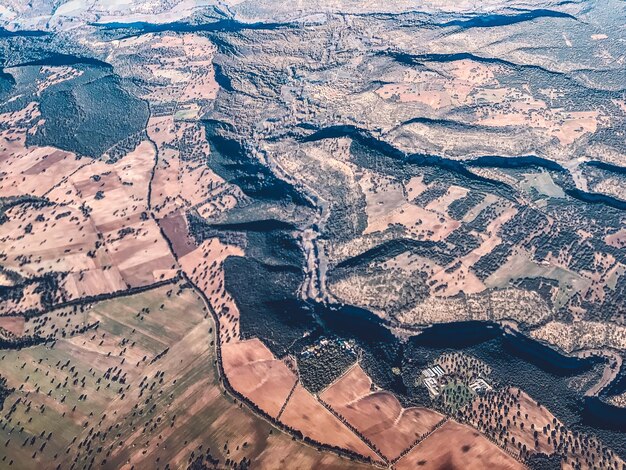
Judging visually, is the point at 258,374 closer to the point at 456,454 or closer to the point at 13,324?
the point at 456,454

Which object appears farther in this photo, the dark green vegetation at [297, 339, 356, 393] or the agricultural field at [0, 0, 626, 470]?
the dark green vegetation at [297, 339, 356, 393]

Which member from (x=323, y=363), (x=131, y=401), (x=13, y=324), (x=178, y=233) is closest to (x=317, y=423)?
(x=323, y=363)

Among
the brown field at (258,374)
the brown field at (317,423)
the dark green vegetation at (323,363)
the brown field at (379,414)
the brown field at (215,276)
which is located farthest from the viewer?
the brown field at (215,276)

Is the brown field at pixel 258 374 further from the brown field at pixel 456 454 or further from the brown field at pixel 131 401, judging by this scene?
the brown field at pixel 456 454

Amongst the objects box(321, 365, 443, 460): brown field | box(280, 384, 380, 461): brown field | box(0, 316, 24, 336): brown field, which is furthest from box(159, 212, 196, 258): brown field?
box(321, 365, 443, 460): brown field

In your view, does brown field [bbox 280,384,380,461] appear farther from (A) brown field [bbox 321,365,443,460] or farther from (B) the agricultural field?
(A) brown field [bbox 321,365,443,460]

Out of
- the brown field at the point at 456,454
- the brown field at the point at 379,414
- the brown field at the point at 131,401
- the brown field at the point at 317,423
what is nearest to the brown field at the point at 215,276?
the brown field at the point at 131,401
